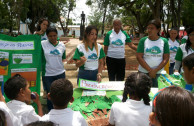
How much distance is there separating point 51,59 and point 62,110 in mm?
1662

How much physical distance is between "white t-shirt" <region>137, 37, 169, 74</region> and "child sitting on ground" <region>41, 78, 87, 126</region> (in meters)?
1.78

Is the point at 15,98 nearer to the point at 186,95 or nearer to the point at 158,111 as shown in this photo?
the point at 158,111

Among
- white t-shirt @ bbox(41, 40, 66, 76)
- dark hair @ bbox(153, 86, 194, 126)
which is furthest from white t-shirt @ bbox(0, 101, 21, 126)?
white t-shirt @ bbox(41, 40, 66, 76)

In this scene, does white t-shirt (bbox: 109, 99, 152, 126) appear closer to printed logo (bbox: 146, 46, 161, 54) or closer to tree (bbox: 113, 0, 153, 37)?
printed logo (bbox: 146, 46, 161, 54)

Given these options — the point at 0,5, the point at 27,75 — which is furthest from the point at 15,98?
the point at 0,5

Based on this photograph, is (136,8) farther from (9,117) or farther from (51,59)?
(9,117)

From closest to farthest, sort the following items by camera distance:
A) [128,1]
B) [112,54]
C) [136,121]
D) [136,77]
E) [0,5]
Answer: [136,121] < [136,77] < [112,54] < [128,1] < [0,5]

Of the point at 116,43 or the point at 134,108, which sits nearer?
the point at 134,108

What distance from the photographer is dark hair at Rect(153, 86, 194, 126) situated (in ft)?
2.89

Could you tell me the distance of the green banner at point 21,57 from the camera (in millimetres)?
2619

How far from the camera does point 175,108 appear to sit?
0.89 meters

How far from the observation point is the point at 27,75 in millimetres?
2791

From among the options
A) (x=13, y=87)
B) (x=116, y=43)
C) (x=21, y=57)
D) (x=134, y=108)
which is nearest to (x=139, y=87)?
(x=134, y=108)

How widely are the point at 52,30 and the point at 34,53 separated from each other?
0.53 metres
